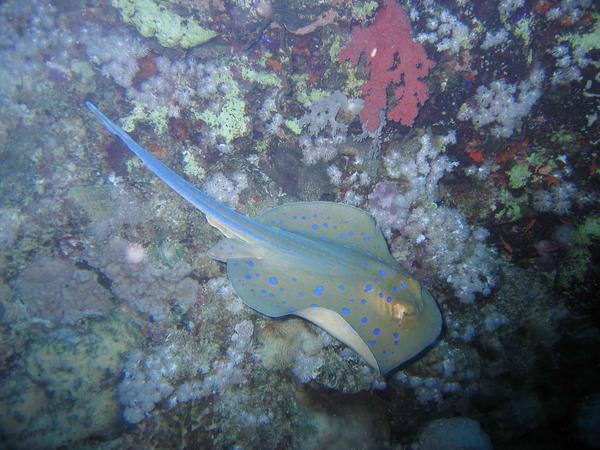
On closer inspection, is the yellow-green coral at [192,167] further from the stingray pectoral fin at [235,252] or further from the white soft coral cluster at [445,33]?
the white soft coral cluster at [445,33]

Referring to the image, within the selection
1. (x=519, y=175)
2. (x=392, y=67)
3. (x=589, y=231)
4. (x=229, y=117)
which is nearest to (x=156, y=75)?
(x=229, y=117)

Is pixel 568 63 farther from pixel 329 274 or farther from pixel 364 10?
pixel 329 274

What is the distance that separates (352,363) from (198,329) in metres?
2.23

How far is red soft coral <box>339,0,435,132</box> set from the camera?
187 inches

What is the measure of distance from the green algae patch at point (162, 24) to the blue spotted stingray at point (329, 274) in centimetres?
232

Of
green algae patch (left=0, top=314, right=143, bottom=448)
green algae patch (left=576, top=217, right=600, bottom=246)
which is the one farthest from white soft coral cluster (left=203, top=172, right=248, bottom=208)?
green algae patch (left=576, top=217, right=600, bottom=246)

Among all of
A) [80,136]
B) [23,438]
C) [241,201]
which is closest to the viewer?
[23,438]

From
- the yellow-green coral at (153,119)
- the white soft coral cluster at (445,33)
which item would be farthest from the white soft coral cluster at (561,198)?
the yellow-green coral at (153,119)

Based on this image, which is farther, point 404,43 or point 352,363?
point 404,43

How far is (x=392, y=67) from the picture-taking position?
4852 mm

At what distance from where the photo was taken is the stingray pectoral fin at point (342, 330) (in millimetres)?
3566

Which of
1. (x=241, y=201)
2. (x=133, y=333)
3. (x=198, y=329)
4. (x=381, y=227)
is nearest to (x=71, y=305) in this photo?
(x=133, y=333)

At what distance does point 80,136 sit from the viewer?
19.1 ft

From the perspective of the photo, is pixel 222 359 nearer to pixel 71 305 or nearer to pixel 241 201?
pixel 241 201
